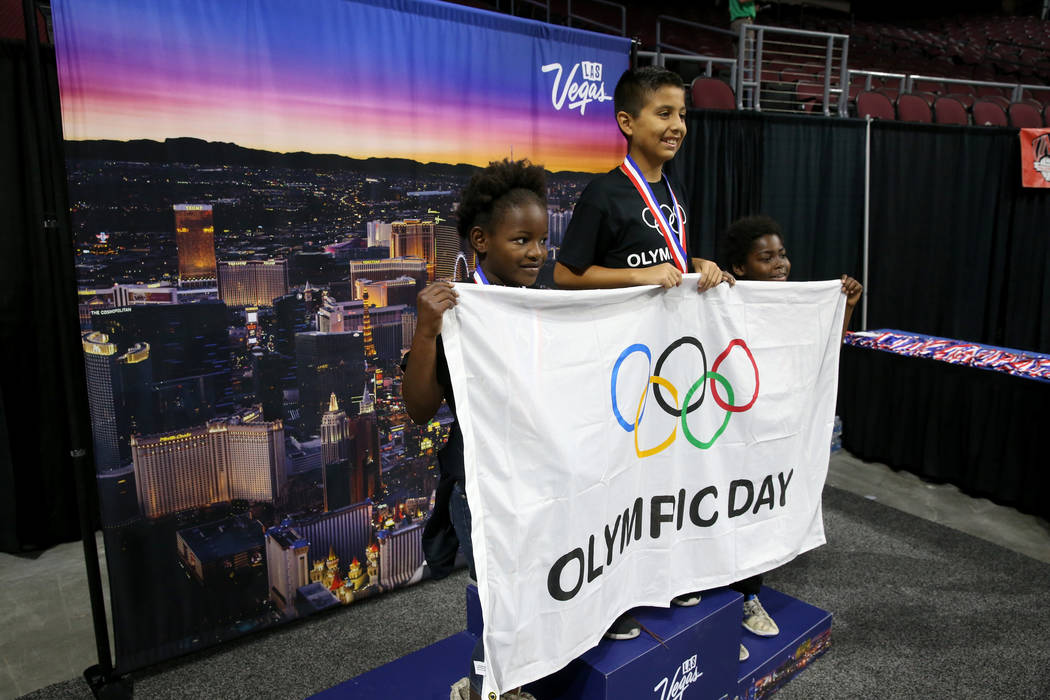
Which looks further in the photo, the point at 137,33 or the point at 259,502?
the point at 259,502

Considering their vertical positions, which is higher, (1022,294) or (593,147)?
(593,147)

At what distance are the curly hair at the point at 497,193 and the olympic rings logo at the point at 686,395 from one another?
0.42 meters

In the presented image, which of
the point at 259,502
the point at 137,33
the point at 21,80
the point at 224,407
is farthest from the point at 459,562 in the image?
the point at 21,80

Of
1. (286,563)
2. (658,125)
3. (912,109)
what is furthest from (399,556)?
(912,109)

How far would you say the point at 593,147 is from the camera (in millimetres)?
3230

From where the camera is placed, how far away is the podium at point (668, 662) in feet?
5.26

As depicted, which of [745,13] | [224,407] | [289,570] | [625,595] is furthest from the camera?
[745,13]

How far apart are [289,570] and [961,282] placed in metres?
5.90

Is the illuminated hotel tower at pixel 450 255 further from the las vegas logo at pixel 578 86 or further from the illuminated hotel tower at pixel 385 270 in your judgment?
the las vegas logo at pixel 578 86

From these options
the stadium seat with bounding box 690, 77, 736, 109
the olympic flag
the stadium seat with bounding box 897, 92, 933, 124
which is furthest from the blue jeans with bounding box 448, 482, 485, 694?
the stadium seat with bounding box 897, 92, 933, 124

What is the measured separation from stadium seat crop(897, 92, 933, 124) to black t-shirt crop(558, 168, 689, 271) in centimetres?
546

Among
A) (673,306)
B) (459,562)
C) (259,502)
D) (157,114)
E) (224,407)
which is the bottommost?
(459,562)

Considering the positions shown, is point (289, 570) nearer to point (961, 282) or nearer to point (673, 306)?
point (673, 306)

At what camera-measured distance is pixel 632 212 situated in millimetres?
1738
